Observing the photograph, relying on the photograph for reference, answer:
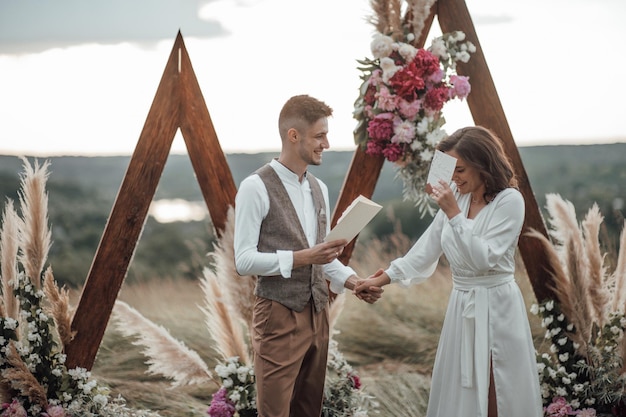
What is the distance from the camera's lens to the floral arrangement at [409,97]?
3.54 m

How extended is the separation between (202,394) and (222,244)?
1.34 meters

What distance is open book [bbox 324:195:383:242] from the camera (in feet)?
8.96

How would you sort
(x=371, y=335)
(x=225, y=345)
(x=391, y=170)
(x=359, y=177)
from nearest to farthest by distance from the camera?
(x=225, y=345)
(x=359, y=177)
(x=371, y=335)
(x=391, y=170)

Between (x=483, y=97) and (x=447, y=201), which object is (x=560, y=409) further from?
(x=483, y=97)

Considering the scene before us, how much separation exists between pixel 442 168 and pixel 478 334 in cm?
69

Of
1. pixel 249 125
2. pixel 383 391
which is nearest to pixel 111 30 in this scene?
pixel 249 125

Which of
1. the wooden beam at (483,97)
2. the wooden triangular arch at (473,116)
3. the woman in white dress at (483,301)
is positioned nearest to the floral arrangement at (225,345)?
the wooden triangular arch at (473,116)

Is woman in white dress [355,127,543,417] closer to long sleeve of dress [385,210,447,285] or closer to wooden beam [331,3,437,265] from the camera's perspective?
long sleeve of dress [385,210,447,285]

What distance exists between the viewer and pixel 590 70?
15.4 feet

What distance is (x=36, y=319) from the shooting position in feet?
11.3

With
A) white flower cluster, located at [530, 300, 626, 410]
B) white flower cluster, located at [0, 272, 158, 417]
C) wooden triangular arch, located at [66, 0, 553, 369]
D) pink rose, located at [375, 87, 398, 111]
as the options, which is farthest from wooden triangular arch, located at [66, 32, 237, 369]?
white flower cluster, located at [530, 300, 626, 410]

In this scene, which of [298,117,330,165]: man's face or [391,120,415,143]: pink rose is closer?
[298,117,330,165]: man's face

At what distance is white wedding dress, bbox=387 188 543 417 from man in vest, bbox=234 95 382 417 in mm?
527

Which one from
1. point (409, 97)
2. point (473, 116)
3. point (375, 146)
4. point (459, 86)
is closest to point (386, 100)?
point (409, 97)
